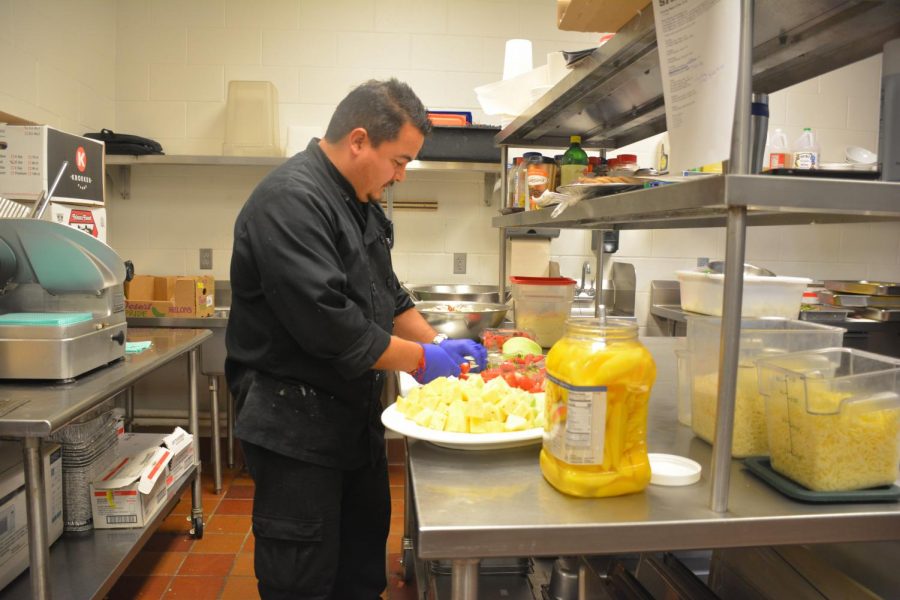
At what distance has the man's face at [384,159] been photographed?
67.4 inches

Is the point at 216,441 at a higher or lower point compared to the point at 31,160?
lower

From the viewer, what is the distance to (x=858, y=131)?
4.05 meters

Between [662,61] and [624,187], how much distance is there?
36 cm

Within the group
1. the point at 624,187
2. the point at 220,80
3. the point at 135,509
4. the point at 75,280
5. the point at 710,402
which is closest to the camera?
the point at 710,402

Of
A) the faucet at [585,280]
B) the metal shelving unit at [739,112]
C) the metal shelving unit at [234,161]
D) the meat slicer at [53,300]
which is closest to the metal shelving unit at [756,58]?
the metal shelving unit at [739,112]

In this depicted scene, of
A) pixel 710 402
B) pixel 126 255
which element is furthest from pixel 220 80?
pixel 710 402

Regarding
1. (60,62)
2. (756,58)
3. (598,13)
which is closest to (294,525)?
(598,13)

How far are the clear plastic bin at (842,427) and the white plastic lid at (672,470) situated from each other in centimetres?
14

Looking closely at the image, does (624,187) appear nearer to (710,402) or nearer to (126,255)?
(710,402)

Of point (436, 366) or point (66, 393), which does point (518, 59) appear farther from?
point (66, 393)

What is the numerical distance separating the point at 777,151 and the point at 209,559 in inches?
146

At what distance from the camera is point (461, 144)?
11.2 feet

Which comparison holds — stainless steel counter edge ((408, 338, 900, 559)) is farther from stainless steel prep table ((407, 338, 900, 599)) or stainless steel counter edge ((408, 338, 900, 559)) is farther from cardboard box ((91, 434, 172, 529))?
cardboard box ((91, 434, 172, 529))

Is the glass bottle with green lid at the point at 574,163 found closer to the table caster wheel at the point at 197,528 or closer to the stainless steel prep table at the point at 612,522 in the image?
the stainless steel prep table at the point at 612,522
